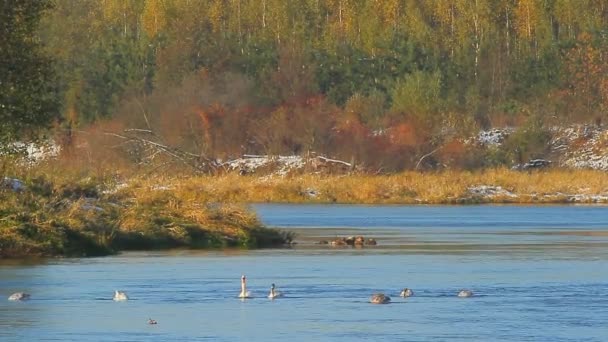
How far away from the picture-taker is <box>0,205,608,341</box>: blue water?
2112cm

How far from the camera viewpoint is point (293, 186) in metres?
64.7

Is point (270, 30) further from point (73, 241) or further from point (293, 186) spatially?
point (73, 241)

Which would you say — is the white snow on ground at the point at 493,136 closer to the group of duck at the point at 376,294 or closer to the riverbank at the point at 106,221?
the riverbank at the point at 106,221

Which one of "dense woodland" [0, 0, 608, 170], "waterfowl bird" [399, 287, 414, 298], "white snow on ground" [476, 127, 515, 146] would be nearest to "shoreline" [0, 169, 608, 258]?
"waterfowl bird" [399, 287, 414, 298]

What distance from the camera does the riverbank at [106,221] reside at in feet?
107

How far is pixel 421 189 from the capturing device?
64812 millimetres

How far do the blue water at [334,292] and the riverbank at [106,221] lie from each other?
890mm

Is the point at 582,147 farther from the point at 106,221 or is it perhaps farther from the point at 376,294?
the point at 376,294

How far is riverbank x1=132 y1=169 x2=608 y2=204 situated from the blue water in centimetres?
2160

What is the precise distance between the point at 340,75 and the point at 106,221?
54.0 metres

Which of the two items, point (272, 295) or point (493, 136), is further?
point (493, 136)

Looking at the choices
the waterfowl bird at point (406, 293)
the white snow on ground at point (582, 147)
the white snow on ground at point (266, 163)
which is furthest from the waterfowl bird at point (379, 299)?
the white snow on ground at point (582, 147)

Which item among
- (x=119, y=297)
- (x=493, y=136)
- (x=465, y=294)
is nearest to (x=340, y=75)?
(x=493, y=136)

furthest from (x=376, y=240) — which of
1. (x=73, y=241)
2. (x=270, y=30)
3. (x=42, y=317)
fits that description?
(x=270, y=30)
